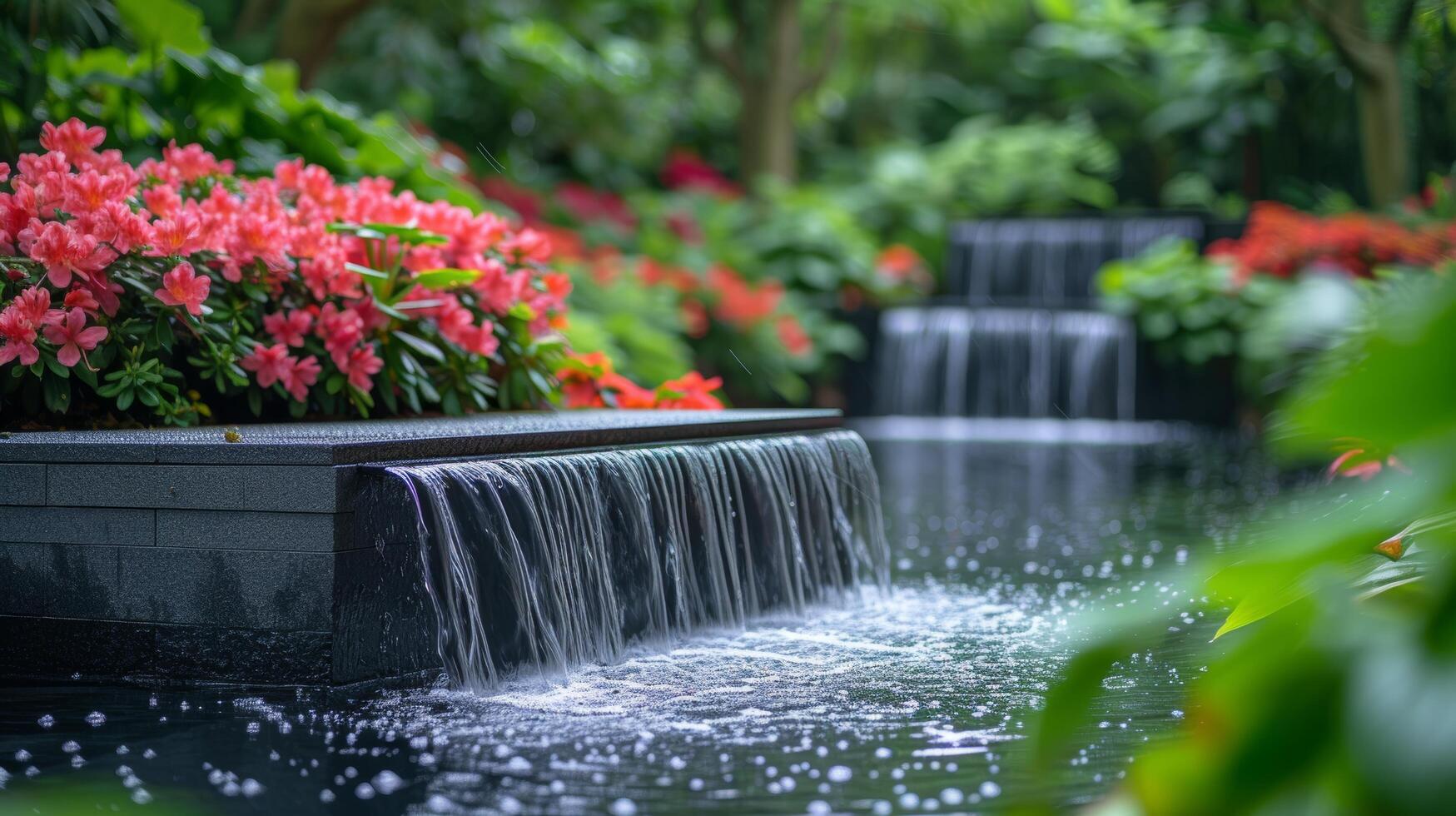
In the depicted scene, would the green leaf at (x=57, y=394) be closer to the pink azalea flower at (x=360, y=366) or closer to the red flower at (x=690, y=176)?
the pink azalea flower at (x=360, y=366)

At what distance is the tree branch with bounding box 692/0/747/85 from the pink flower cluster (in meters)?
13.0

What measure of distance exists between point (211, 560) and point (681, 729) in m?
1.32

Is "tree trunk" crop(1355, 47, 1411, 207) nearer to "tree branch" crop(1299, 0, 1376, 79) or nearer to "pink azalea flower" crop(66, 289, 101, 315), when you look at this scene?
"tree branch" crop(1299, 0, 1376, 79)

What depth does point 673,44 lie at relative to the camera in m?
21.4

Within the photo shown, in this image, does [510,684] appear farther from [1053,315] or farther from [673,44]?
[673,44]

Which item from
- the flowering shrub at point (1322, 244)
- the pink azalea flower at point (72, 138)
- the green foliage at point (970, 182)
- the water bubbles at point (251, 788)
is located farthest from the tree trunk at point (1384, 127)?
A: the water bubbles at point (251, 788)

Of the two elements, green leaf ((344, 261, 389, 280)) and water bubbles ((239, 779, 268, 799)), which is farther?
green leaf ((344, 261, 389, 280))

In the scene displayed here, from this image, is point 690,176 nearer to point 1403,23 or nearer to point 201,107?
point 1403,23

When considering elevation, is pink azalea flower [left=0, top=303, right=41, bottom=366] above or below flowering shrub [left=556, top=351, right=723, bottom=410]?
above

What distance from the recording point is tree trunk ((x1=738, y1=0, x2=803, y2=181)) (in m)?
19.3

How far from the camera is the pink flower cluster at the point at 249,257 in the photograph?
454 centimetres

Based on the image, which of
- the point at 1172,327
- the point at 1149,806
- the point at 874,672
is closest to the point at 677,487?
the point at 874,672

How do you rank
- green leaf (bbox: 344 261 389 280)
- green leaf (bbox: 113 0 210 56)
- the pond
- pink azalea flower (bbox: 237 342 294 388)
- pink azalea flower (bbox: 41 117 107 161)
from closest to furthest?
the pond < pink azalea flower (bbox: 237 342 294 388) < pink azalea flower (bbox: 41 117 107 161) < green leaf (bbox: 344 261 389 280) < green leaf (bbox: 113 0 210 56)

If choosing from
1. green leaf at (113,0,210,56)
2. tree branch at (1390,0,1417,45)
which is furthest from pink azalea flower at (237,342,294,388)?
tree branch at (1390,0,1417,45)
